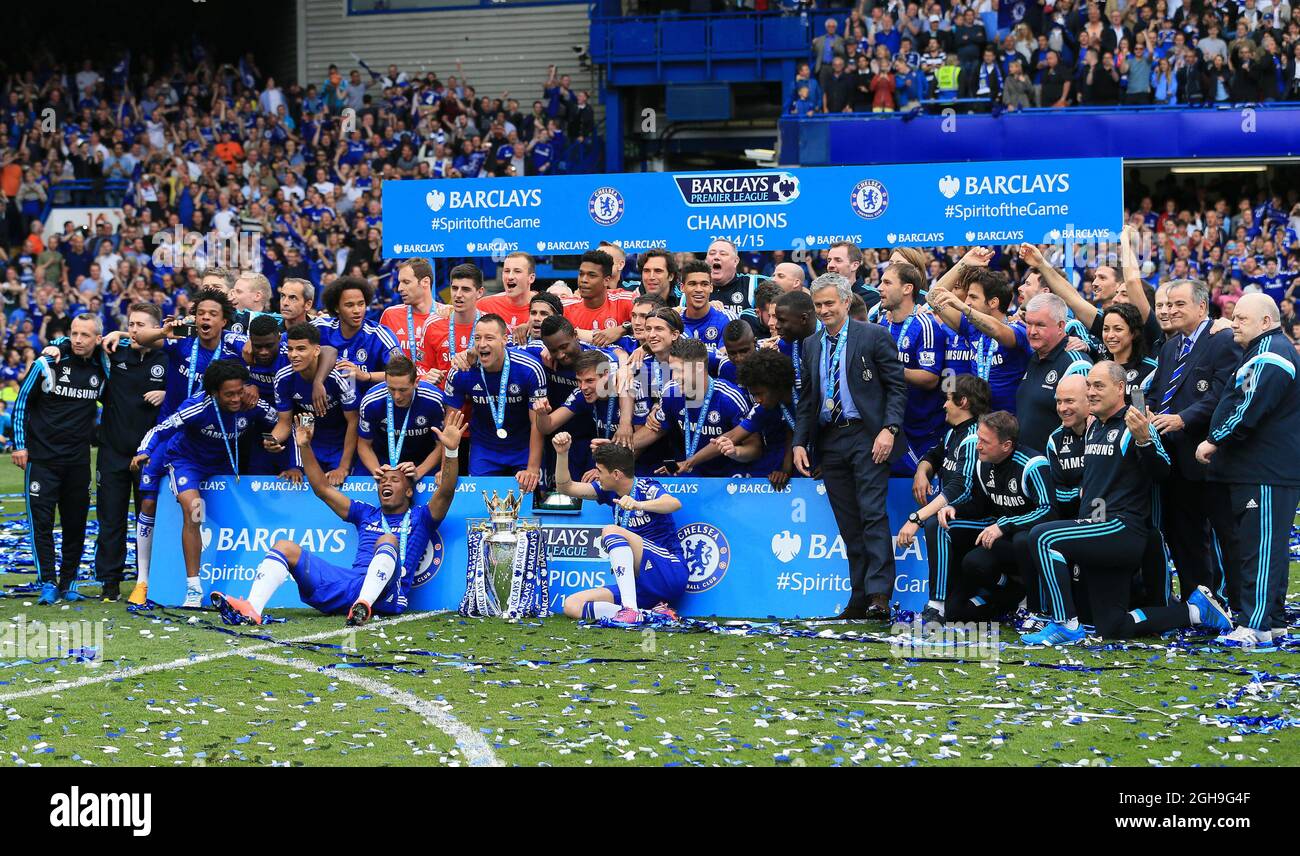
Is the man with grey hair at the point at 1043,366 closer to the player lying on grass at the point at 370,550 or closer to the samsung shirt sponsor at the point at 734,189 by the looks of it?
the player lying on grass at the point at 370,550

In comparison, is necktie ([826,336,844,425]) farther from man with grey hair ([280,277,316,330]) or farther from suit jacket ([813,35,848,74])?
suit jacket ([813,35,848,74])

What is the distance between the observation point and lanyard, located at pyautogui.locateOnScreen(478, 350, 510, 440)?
11.5 metres

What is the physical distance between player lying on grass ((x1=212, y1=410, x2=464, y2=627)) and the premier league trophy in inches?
15.5

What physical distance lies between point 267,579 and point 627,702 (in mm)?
3689

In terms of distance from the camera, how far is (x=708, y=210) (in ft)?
50.2

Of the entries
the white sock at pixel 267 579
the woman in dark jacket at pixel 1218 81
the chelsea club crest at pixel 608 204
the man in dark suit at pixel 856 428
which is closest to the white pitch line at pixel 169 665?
the white sock at pixel 267 579

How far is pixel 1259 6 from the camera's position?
90.2ft

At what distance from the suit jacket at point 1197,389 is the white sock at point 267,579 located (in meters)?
5.91

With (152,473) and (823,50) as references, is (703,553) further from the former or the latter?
(823,50)

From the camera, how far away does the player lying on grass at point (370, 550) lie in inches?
425

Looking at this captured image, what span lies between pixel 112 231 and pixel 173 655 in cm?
2426

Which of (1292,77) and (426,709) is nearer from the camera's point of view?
(426,709)

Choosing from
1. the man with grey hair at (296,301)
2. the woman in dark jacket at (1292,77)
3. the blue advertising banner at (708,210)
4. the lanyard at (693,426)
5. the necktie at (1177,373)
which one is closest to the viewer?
the necktie at (1177,373)

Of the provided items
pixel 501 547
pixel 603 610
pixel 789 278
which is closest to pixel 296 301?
pixel 501 547
